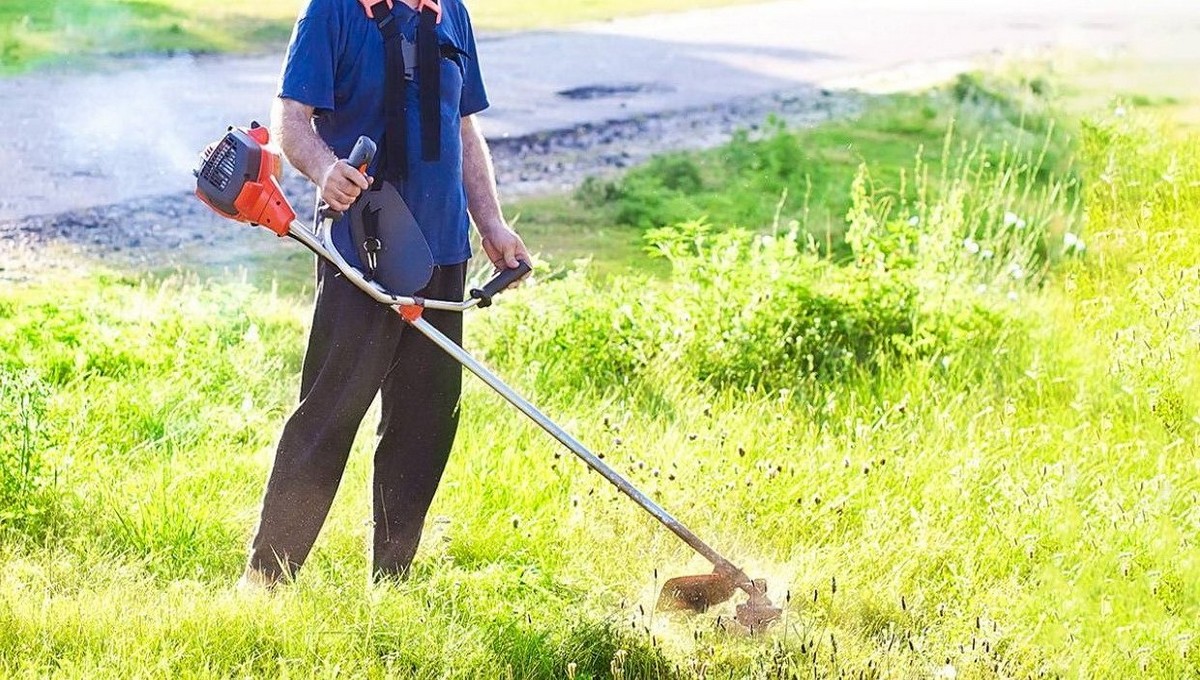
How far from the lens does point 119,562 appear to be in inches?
138

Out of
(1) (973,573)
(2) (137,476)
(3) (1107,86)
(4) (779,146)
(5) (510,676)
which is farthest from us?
(3) (1107,86)

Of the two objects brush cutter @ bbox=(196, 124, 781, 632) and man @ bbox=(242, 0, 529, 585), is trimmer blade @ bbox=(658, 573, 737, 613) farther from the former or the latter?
man @ bbox=(242, 0, 529, 585)

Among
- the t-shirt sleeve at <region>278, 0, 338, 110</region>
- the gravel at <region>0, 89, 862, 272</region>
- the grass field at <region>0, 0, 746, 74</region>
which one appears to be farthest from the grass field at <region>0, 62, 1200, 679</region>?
the grass field at <region>0, 0, 746, 74</region>

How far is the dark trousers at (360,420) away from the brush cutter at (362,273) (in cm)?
7

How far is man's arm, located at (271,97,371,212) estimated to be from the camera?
2877 mm

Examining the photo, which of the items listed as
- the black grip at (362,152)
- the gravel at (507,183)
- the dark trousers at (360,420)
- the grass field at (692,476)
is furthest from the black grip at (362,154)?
the gravel at (507,183)

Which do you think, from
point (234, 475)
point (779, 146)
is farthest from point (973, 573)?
point (779, 146)

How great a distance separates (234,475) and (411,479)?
2.63ft

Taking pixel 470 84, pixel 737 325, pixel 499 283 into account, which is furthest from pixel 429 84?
pixel 737 325

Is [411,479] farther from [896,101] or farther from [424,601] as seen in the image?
[896,101]

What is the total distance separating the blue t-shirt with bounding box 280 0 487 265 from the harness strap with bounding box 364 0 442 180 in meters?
0.01

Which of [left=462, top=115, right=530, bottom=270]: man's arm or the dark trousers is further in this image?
[left=462, top=115, right=530, bottom=270]: man's arm

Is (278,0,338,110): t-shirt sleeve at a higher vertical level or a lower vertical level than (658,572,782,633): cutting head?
higher

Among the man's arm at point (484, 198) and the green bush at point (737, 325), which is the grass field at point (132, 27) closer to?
the green bush at point (737, 325)
